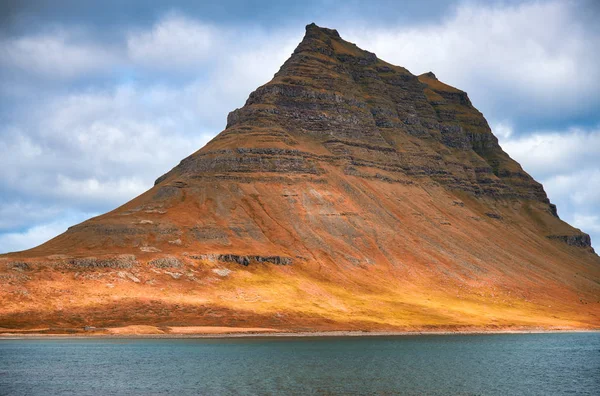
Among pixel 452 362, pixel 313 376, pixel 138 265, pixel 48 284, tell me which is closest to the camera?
pixel 313 376

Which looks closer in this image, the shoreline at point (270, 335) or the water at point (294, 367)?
the water at point (294, 367)

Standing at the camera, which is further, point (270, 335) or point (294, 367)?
point (270, 335)

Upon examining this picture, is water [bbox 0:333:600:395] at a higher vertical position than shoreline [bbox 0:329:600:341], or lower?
lower

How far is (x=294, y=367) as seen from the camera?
9944 centimetres

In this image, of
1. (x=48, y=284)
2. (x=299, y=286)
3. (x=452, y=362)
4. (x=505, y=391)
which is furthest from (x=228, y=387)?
(x=299, y=286)

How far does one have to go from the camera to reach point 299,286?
198 metres

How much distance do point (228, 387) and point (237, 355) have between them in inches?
1455

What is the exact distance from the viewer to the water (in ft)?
261

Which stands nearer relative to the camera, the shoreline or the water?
the water

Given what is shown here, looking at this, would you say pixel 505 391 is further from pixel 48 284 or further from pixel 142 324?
pixel 48 284

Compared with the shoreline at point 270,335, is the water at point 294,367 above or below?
below

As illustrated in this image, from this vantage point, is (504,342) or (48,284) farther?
(48,284)

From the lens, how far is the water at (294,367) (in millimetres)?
79500

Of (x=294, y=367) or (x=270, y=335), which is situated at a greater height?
(x=270, y=335)
